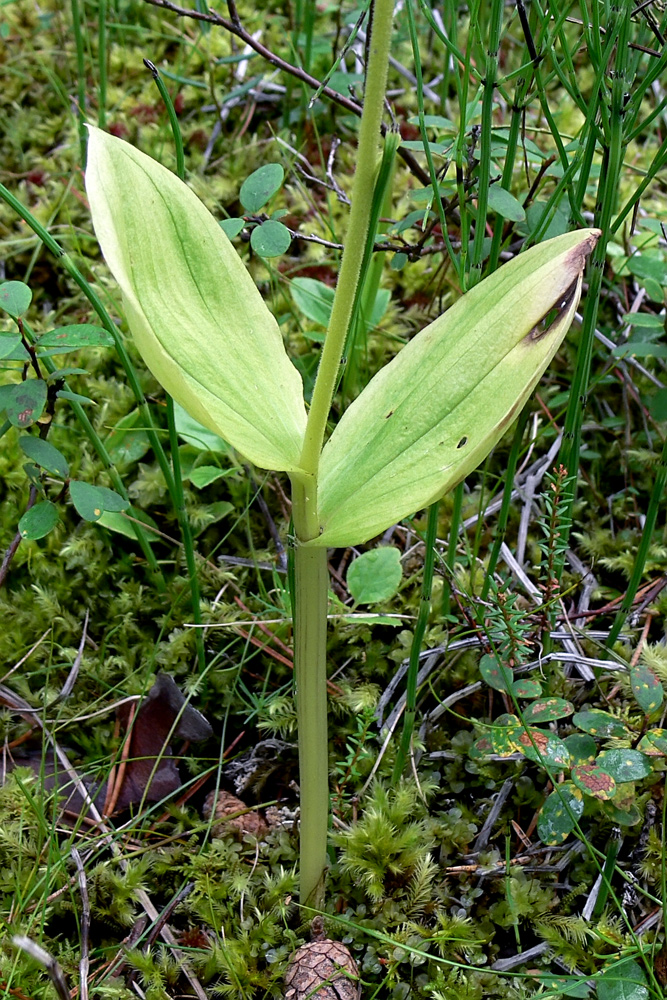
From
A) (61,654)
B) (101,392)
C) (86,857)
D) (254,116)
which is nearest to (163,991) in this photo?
(86,857)

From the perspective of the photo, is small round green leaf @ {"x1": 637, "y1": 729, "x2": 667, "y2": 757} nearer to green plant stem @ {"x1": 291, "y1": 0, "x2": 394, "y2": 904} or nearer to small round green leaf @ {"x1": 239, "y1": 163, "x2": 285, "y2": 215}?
green plant stem @ {"x1": 291, "y1": 0, "x2": 394, "y2": 904}

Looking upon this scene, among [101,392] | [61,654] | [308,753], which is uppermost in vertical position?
[101,392]

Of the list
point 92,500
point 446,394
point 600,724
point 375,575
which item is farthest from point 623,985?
point 92,500

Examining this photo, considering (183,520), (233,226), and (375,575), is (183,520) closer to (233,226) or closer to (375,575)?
(375,575)

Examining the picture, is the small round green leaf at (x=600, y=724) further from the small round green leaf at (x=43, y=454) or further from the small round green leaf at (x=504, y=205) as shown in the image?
the small round green leaf at (x=43, y=454)

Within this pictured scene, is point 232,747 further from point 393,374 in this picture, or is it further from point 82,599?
point 393,374

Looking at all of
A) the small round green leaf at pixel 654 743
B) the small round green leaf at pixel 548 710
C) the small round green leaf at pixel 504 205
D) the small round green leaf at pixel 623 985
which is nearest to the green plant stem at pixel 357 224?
the small round green leaf at pixel 504 205

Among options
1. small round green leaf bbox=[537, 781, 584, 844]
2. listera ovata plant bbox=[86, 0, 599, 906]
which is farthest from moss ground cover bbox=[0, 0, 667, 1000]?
listera ovata plant bbox=[86, 0, 599, 906]
